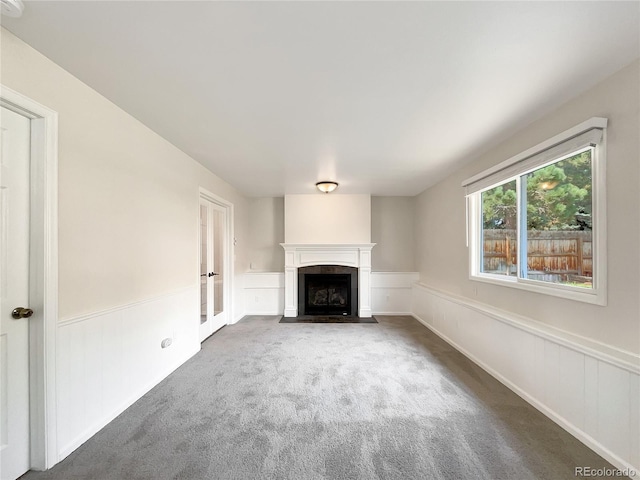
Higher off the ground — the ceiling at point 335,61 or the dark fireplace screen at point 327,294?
the ceiling at point 335,61

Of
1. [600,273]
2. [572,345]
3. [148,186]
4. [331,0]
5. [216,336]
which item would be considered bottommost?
[216,336]

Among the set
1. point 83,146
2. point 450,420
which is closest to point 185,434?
point 450,420

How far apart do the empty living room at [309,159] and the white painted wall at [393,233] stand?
8.05 ft

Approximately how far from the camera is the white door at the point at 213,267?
152 inches

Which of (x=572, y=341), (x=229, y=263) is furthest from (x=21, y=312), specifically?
(x=572, y=341)

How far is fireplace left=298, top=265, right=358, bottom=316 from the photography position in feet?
17.4

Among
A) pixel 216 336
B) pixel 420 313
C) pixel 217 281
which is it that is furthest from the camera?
pixel 420 313

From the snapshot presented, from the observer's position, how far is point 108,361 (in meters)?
2.00

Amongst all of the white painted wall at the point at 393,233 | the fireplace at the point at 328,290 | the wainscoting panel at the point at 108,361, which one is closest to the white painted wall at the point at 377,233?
the white painted wall at the point at 393,233

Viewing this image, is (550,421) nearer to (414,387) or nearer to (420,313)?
(414,387)

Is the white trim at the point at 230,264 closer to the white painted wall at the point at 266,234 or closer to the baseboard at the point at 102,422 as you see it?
the white painted wall at the point at 266,234

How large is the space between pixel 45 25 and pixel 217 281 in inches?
138

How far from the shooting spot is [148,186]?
2445 millimetres

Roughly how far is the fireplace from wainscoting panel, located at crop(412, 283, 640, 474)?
2.46 metres
